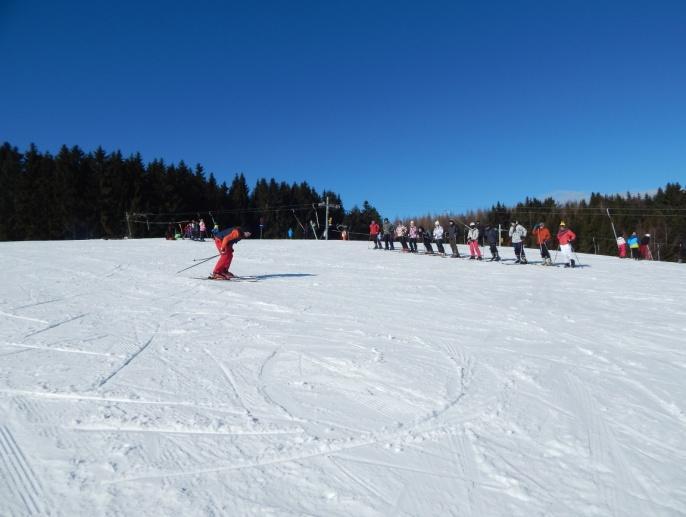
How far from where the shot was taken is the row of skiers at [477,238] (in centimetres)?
1595

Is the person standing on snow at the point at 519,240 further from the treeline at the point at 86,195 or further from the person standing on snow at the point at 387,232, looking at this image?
the treeline at the point at 86,195

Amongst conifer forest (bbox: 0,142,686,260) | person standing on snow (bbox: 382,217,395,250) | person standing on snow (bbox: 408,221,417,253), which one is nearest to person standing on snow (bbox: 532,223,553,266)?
person standing on snow (bbox: 408,221,417,253)

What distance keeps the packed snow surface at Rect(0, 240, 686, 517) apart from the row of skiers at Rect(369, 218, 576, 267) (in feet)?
30.2

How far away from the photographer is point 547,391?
3645 mm

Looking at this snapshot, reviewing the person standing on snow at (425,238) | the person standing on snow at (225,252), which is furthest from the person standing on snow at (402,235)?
the person standing on snow at (225,252)

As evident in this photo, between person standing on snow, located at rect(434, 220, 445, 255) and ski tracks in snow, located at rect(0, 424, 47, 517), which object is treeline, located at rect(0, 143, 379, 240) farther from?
ski tracks in snow, located at rect(0, 424, 47, 517)

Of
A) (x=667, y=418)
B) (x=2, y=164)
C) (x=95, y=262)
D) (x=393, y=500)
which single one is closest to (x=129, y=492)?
(x=393, y=500)

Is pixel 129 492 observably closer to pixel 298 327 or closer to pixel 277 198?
pixel 298 327

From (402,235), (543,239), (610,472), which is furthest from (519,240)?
(610,472)

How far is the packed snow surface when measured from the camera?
7.12 feet

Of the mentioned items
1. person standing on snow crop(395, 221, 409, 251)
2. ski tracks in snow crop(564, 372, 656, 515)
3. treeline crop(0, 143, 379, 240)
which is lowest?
ski tracks in snow crop(564, 372, 656, 515)

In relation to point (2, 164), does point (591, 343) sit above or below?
below

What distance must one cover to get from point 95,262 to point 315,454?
14185 millimetres

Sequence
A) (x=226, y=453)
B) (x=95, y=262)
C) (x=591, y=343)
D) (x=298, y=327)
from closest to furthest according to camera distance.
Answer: (x=226, y=453) → (x=591, y=343) → (x=298, y=327) → (x=95, y=262)
